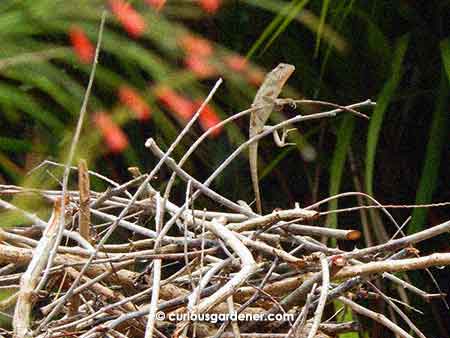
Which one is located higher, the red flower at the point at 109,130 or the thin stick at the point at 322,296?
the red flower at the point at 109,130

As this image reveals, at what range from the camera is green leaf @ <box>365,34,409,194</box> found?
1.78 m

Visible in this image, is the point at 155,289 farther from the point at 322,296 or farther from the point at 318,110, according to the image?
the point at 318,110

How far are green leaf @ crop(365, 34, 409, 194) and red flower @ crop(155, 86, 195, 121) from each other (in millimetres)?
317

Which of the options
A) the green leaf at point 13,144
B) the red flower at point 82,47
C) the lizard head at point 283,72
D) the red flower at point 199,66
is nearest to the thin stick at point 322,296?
the lizard head at point 283,72

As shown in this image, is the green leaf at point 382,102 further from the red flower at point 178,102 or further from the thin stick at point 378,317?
the thin stick at point 378,317

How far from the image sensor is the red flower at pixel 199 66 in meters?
1.51

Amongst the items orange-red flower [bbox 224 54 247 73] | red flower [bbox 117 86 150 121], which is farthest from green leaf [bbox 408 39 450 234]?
red flower [bbox 117 86 150 121]

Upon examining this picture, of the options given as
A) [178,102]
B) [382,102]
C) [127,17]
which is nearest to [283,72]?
[127,17]

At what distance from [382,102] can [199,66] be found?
16.3 inches

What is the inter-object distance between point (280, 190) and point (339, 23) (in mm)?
368

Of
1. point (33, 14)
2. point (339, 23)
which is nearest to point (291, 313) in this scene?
point (33, 14)

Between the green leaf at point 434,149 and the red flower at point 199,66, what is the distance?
44cm

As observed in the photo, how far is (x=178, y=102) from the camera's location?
5.69 ft

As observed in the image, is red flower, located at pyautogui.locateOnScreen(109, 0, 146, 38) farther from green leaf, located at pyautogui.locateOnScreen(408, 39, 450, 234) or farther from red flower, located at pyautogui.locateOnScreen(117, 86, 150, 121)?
green leaf, located at pyautogui.locateOnScreen(408, 39, 450, 234)
